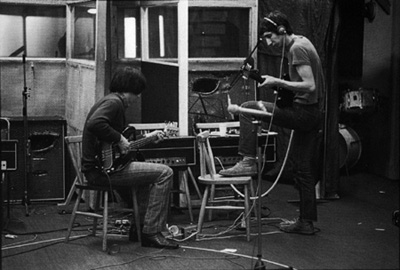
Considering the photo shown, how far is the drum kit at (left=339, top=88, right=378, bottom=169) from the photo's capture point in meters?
8.71

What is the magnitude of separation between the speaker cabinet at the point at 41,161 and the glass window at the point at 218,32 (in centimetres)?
170

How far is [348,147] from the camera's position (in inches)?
352

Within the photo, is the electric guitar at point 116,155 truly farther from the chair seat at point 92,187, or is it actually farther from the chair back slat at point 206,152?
the chair back slat at point 206,152

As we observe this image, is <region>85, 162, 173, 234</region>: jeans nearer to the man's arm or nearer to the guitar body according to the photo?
the guitar body

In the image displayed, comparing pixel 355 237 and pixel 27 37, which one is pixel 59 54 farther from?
pixel 355 237

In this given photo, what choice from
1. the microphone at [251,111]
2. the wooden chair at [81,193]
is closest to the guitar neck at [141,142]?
the wooden chair at [81,193]

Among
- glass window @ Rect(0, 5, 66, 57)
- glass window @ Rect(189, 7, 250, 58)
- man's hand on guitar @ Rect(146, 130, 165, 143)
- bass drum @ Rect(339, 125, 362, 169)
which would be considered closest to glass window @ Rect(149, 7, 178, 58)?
glass window @ Rect(189, 7, 250, 58)

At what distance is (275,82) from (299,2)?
2.37 meters

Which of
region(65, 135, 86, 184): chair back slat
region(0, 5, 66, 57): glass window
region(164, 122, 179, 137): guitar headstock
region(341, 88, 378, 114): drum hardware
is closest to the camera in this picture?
region(65, 135, 86, 184): chair back slat

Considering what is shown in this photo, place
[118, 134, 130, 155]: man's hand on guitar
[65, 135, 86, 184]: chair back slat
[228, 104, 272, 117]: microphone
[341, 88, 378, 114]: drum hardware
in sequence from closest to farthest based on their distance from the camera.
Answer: [228, 104, 272, 117]: microphone, [118, 134, 130, 155]: man's hand on guitar, [65, 135, 86, 184]: chair back slat, [341, 88, 378, 114]: drum hardware

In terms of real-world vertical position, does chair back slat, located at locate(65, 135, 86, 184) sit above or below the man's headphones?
below

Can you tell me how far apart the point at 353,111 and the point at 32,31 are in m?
3.69

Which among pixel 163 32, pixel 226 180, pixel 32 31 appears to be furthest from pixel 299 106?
pixel 32 31

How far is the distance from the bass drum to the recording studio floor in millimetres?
1563
